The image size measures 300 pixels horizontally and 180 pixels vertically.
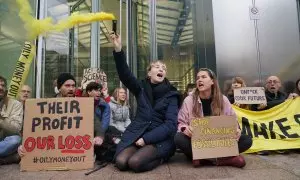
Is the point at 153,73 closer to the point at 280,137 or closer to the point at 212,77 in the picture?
the point at 212,77

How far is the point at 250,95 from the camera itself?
5305 millimetres

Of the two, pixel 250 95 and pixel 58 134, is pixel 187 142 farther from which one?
pixel 250 95

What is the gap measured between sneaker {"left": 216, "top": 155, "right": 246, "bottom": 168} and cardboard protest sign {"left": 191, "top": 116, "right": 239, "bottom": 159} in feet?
0.27

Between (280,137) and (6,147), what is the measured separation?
4057 millimetres

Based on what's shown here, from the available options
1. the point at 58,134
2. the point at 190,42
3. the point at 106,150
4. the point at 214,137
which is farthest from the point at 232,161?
the point at 190,42

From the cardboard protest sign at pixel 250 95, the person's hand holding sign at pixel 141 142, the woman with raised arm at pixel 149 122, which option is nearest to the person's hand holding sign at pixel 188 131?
the woman with raised arm at pixel 149 122

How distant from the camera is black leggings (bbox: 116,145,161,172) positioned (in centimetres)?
358

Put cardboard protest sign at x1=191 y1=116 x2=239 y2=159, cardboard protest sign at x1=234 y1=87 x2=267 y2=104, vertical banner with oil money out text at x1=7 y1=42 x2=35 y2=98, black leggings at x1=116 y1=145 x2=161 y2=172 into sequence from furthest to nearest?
cardboard protest sign at x1=234 y1=87 x2=267 y2=104, vertical banner with oil money out text at x1=7 y1=42 x2=35 y2=98, cardboard protest sign at x1=191 y1=116 x2=239 y2=159, black leggings at x1=116 y1=145 x2=161 y2=172

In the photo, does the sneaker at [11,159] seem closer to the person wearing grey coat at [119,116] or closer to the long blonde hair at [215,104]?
the person wearing grey coat at [119,116]

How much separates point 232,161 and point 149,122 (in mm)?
1163

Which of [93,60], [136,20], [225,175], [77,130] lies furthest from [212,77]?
[136,20]

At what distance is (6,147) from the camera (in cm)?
412

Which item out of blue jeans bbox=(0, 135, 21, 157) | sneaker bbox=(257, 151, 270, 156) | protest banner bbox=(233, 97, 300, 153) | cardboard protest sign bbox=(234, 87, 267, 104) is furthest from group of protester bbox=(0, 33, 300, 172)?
cardboard protest sign bbox=(234, 87, 267, 104)

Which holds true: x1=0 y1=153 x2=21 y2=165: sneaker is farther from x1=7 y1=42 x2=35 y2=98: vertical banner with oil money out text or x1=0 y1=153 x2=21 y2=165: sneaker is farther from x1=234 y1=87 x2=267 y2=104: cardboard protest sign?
x1=234 y1=87 x2=267 y2=104: cardboard protest sign
